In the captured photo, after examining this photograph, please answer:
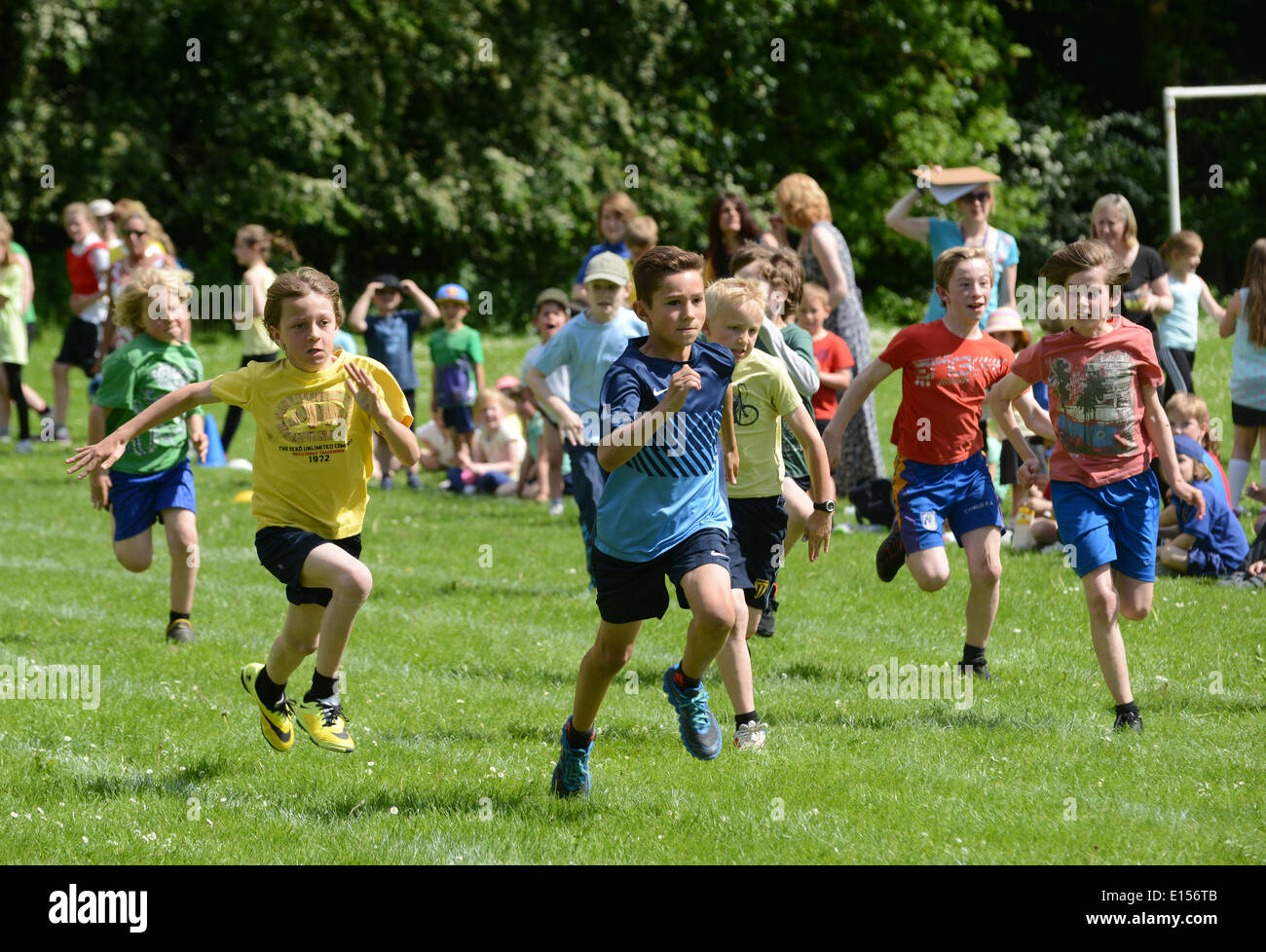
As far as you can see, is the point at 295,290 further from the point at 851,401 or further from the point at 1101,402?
the point at 1101,402

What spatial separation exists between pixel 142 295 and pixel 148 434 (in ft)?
2.53

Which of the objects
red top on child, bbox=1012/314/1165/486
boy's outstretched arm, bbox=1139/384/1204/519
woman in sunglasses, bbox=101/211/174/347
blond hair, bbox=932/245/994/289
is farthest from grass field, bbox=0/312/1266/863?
woman in sunglasses, bbox=101/211/174/347

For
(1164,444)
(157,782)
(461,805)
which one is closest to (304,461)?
(157,782)

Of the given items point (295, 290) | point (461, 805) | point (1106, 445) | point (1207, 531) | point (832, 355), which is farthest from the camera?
point (832, 355)

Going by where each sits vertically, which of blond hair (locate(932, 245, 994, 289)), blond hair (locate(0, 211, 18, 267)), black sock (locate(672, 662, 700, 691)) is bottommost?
black sock (locate(672, 662, 700, 691))

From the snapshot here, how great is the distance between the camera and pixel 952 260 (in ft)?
23.0

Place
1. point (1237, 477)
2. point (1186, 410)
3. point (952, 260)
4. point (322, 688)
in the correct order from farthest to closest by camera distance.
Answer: point (1237, 477) < point (1186, 410) < point (952, 260) < point (322, 688)

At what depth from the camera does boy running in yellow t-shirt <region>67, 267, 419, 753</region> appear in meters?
5.83

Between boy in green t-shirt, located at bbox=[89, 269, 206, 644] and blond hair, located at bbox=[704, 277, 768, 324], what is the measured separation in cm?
337

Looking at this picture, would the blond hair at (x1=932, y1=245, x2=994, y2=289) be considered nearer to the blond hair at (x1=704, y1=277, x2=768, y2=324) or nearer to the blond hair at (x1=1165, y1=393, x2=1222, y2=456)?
the blond hair at (x1=704, y1=277, x2=768, y2=324)

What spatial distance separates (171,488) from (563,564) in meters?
3.22

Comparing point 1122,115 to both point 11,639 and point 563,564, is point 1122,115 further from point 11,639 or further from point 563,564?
point 11,639

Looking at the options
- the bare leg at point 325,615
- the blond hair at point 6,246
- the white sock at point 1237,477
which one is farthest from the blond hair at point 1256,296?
the blond hair at point 6,246
